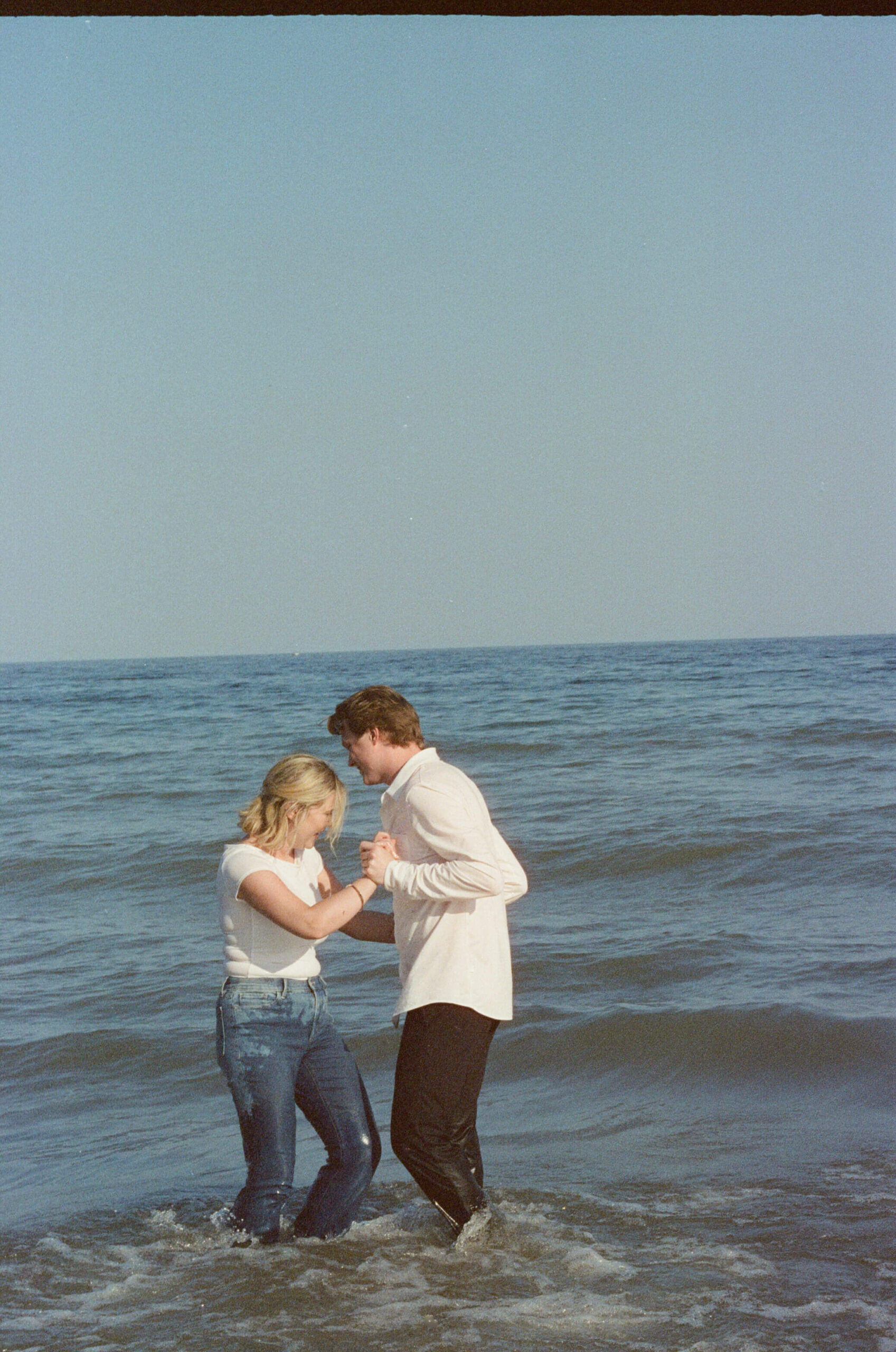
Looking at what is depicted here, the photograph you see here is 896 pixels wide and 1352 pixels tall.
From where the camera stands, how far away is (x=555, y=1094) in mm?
6410

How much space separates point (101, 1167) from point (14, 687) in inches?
1987

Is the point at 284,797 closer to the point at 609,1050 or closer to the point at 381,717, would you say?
the point at 381,717

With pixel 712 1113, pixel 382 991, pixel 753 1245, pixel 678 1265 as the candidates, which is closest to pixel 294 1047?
pixel 678 1265

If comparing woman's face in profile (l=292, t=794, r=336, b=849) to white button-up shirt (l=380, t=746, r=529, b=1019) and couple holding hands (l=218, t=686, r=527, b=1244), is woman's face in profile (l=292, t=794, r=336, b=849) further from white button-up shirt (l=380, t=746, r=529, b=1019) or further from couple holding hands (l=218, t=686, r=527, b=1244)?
white button-up shirt (l=380, t=746, r=529, b=1019)

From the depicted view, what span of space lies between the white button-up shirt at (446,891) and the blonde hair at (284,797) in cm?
23

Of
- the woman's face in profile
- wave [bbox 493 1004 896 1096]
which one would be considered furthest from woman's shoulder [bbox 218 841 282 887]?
wave [bbox 493 1004 896 1096]

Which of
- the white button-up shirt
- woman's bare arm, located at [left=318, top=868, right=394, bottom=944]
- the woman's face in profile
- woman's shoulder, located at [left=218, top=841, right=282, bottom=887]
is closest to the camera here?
the white button-up shirt

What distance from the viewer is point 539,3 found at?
2.08 metres

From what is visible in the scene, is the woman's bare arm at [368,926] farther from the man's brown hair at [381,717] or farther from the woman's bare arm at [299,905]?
the man's brown hair at [381,717]

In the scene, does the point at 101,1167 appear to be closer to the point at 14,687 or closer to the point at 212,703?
the point at 212,703

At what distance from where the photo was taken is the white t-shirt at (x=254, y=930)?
409cm

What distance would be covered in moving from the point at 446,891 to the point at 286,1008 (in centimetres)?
72

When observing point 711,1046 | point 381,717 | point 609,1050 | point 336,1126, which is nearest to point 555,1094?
point 609,1050

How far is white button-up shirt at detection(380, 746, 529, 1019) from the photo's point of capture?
3895mm
